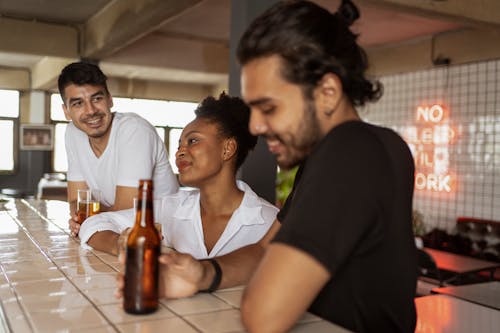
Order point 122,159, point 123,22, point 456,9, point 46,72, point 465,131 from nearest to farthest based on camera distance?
point 122,159
point 456,9
point 123,22
point 465,131
point 46,72

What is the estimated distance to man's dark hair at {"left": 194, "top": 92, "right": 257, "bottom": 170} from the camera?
1.96 metres

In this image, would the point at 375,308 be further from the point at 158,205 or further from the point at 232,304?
the point at 158,205

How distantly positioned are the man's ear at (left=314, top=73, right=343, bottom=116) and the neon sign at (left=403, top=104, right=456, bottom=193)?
6.37 meters

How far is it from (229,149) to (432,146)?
5.90m

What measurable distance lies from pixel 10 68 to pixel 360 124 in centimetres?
1227

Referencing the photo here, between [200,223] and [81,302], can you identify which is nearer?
[81,302]

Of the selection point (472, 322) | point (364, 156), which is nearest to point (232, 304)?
point (364, 156)

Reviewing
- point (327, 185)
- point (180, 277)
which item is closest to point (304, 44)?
point (327, 185)

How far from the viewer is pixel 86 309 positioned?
114 cm

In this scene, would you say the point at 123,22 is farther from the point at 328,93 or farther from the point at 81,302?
the point at 328,93

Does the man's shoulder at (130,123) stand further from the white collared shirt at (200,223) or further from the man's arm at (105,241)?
the man's arm at (105,241)

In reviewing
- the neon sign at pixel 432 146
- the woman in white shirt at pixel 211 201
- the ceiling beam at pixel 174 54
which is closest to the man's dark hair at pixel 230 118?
the woman in white shirt at pixel 211 201

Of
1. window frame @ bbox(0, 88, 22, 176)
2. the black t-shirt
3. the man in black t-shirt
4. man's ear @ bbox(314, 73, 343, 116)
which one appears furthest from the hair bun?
window frame @ bbox(0, 88, 22, 176)

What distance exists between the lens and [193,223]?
1941 millimetres
